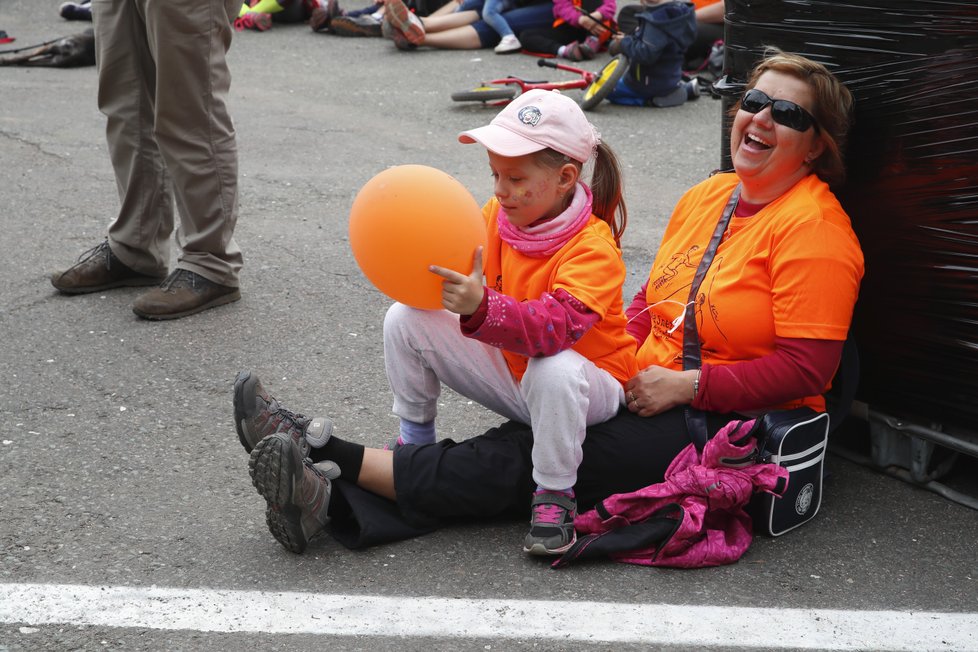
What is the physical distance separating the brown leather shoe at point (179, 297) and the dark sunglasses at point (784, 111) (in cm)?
225

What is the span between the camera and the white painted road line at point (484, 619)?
2410 mm

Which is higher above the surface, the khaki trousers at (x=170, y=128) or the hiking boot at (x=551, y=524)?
the khaki trousers at (x=170, y=128)

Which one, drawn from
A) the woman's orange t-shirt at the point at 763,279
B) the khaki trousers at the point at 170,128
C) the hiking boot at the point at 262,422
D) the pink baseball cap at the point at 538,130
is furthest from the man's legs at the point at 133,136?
the woman's orange t-shirt at the point at 763,279

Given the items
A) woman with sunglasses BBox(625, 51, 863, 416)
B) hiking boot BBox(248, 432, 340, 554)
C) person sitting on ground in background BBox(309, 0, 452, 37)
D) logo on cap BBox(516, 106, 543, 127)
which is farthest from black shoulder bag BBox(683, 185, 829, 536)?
person sitting on ground in background BBox(309, 0, 452, 37)

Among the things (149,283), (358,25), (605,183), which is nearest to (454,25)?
(358,25)

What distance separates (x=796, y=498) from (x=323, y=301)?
2.17 m

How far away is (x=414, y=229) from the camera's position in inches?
98.3

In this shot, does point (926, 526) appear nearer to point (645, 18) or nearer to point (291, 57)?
point (645, 18)

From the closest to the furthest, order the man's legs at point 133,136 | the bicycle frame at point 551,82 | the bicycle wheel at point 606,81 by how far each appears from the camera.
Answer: the man's legs at point 133,136 → the bicycle wheel at point 606,81 → the bicycle frame at point 551,82

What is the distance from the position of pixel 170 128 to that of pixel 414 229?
1870 mm

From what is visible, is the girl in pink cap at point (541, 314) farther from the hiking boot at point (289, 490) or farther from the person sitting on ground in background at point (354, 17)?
the person sitting on ground in background at point (354, 17)

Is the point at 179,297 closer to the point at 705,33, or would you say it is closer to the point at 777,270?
the point at 777,270

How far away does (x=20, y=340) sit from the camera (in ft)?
13.1

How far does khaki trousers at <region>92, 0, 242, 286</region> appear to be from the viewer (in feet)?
13.0
